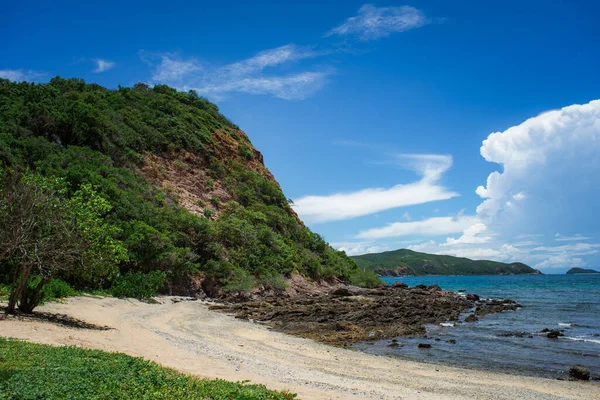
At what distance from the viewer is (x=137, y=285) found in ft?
93.2

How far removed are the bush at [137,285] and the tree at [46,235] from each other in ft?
33.7

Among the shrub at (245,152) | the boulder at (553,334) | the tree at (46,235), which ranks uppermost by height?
the shrub at (245,152)

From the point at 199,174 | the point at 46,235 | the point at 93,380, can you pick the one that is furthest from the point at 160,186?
the point at 93,380

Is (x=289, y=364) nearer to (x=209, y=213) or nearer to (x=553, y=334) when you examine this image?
(x=553, y=334)

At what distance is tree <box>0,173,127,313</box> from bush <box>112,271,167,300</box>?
33.7ft

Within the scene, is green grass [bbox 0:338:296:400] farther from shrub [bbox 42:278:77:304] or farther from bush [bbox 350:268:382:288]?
bush [bbox 350:268:382:288]

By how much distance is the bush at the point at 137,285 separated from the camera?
2764cm

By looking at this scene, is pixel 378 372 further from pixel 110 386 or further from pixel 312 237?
pixel 312 237

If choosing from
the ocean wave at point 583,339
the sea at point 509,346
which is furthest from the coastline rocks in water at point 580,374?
the ocean wave at point 583,339

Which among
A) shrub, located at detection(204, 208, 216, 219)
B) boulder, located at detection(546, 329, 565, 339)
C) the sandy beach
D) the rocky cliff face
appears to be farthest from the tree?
the rocky cliff face

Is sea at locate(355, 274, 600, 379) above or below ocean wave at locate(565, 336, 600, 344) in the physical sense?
below

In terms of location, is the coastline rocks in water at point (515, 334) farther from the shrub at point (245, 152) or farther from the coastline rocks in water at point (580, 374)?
the shrub at point (245, 152)

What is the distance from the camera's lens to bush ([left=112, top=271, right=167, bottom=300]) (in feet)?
90.7

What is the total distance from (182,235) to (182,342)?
2162cm
